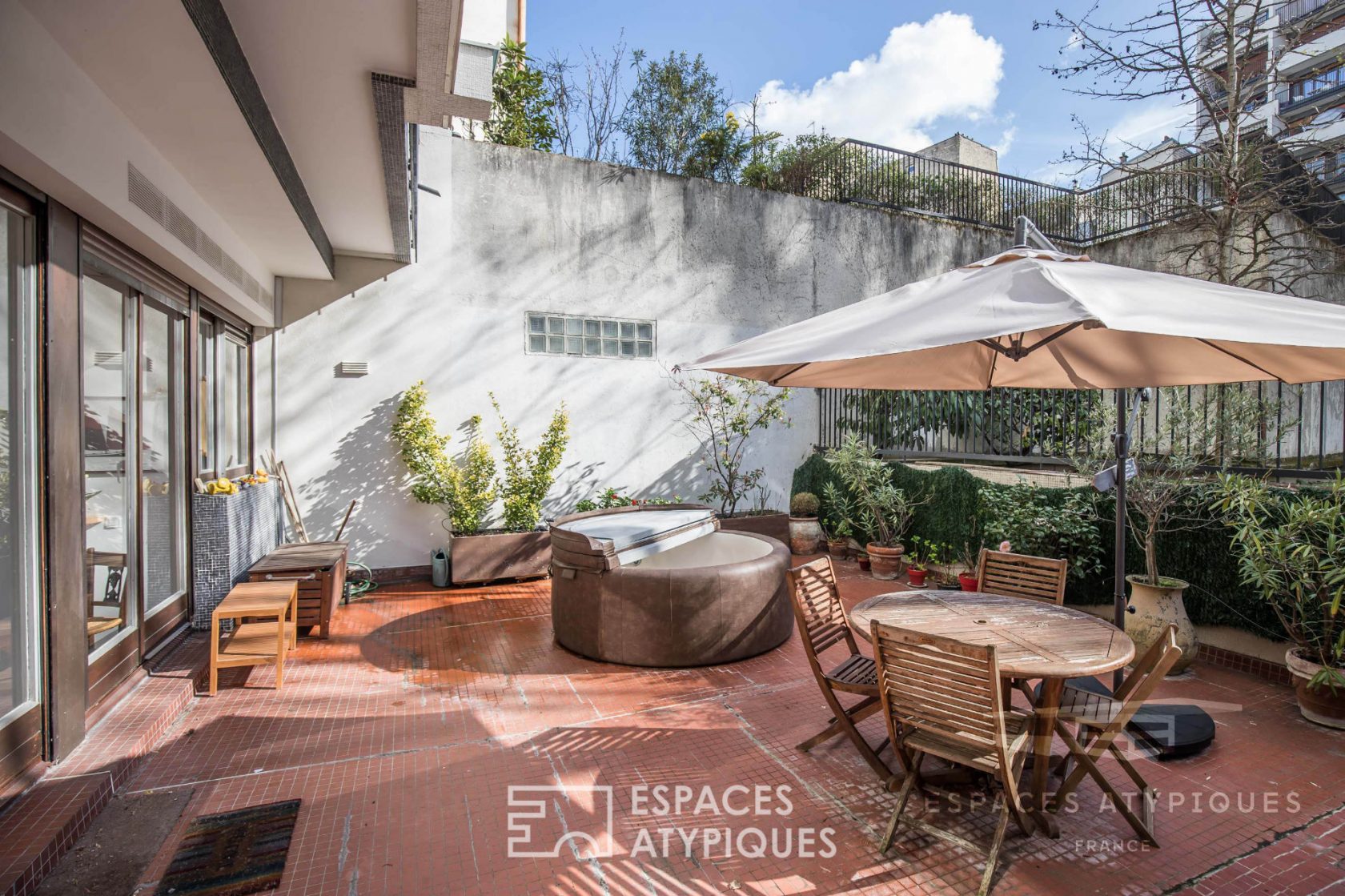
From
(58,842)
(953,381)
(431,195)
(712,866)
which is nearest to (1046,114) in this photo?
(953,381)

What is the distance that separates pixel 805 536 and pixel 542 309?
4.14 metres

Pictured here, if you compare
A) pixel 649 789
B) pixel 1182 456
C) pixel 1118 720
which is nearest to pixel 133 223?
pixel 649 789

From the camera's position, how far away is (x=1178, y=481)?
14.6 ft

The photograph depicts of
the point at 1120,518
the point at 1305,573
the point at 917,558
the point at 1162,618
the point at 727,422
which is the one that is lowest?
the point at 917,558

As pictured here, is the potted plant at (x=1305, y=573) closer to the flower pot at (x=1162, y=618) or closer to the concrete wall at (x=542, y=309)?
the flower pot at (x=1162, y=618)

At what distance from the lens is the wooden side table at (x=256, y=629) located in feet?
13.3

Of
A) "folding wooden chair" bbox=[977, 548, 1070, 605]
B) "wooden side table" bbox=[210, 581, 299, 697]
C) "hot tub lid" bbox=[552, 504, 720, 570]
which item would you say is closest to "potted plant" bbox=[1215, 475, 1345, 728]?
"folding wooden chair" bbox=[977, 548, 1070, 605]

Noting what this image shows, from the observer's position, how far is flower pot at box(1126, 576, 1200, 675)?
14.1ft

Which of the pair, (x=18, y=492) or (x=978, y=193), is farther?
(x=978, y=193)

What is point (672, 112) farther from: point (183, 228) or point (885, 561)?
point (183, 228)

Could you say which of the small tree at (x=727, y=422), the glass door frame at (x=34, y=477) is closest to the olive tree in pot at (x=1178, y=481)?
the small tree at (x=727, y=422)

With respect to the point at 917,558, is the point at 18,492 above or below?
above

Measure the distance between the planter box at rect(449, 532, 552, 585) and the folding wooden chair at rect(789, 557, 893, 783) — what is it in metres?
3.59

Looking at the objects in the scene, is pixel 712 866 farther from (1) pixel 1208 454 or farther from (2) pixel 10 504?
(1) pixel 1208 454
